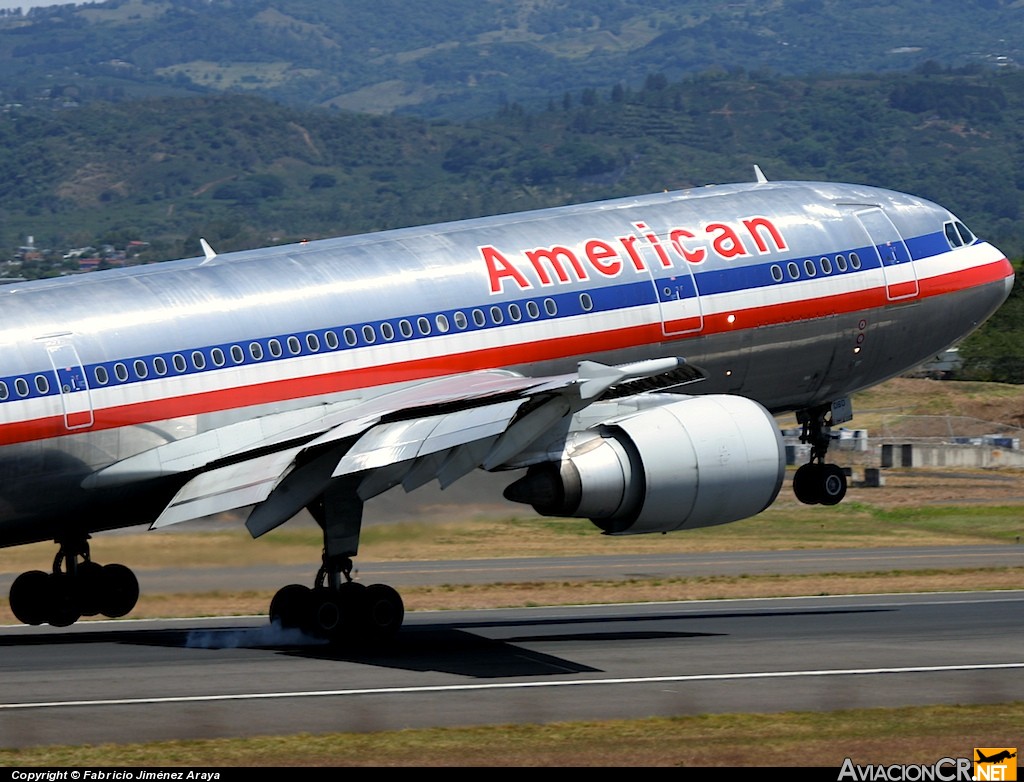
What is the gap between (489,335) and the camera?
111 ft

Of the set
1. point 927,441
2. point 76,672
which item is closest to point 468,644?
point 76,672

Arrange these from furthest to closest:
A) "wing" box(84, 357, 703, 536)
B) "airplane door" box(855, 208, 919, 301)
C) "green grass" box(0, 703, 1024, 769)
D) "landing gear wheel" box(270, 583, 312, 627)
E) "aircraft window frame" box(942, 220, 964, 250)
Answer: "aircraft window frame" box(942, 220, 964, 250) → "airplane door" box(855, 208, 919, 301) → "landing gear wheel" box(270, 583, 312, 627) → "wing" box(84, 357, 703, 536) → "green grass" box(0, 703, 1024, 769)

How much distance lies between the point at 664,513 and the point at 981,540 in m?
31.7

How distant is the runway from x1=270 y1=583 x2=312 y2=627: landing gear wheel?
311 mm

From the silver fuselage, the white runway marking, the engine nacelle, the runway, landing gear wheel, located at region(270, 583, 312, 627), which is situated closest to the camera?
the runway

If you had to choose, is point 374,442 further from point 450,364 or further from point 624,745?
point 624,745

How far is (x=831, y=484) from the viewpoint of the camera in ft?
127

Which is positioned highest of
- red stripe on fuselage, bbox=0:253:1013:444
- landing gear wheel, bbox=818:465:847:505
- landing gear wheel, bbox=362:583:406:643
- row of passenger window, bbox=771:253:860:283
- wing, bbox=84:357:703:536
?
row of passenger window, bbox=771:253:860:283

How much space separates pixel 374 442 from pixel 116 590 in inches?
370

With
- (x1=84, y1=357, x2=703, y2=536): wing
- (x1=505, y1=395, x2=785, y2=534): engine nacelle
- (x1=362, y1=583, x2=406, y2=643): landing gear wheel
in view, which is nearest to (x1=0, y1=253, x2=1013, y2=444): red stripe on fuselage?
(x1=84, y1=357, x2=703, y2=536): wing

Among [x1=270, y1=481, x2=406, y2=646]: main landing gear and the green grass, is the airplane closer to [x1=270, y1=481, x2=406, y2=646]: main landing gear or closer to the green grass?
[x1=270, y1=481, x2=406, y2=646]: main landing gear

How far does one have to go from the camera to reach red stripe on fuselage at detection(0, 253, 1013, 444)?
3072cm

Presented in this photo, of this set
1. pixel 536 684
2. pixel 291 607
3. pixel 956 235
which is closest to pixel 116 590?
pixel 291 607

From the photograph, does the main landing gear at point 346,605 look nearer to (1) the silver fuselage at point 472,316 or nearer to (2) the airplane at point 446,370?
(2) the airplane at point 446,370
